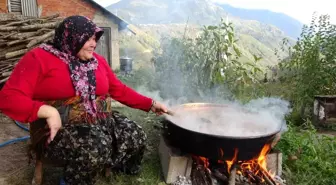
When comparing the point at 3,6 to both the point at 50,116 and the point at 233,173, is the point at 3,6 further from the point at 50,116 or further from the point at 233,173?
the point at 233,173

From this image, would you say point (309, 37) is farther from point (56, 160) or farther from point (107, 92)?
point (56, 160)

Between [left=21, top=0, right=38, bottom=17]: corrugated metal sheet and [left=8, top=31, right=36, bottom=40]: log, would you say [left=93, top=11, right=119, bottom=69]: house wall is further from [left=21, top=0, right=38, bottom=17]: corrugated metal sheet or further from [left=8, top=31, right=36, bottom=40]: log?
[left=8, top=31, right=36, bottom=40]: log

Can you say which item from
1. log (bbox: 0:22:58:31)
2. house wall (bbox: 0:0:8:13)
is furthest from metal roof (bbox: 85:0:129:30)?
log (bbox: 0:22:58:31)

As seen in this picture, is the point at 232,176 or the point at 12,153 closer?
the point at 232,176

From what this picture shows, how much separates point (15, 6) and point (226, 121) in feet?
33.8

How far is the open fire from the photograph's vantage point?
3032mm

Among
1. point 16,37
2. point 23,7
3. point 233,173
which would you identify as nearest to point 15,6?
point 23,7

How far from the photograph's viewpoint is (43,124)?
2.72 m

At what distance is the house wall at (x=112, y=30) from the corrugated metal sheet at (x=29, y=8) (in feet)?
8.38

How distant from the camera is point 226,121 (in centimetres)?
337

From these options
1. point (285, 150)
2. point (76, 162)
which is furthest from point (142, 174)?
point (285, 150)

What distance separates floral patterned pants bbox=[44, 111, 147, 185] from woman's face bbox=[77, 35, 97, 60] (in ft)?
2.07

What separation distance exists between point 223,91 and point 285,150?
1831mm

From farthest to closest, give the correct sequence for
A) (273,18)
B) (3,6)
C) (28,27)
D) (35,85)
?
(273,18) < (3,6) < (28,27) < (35,85)
